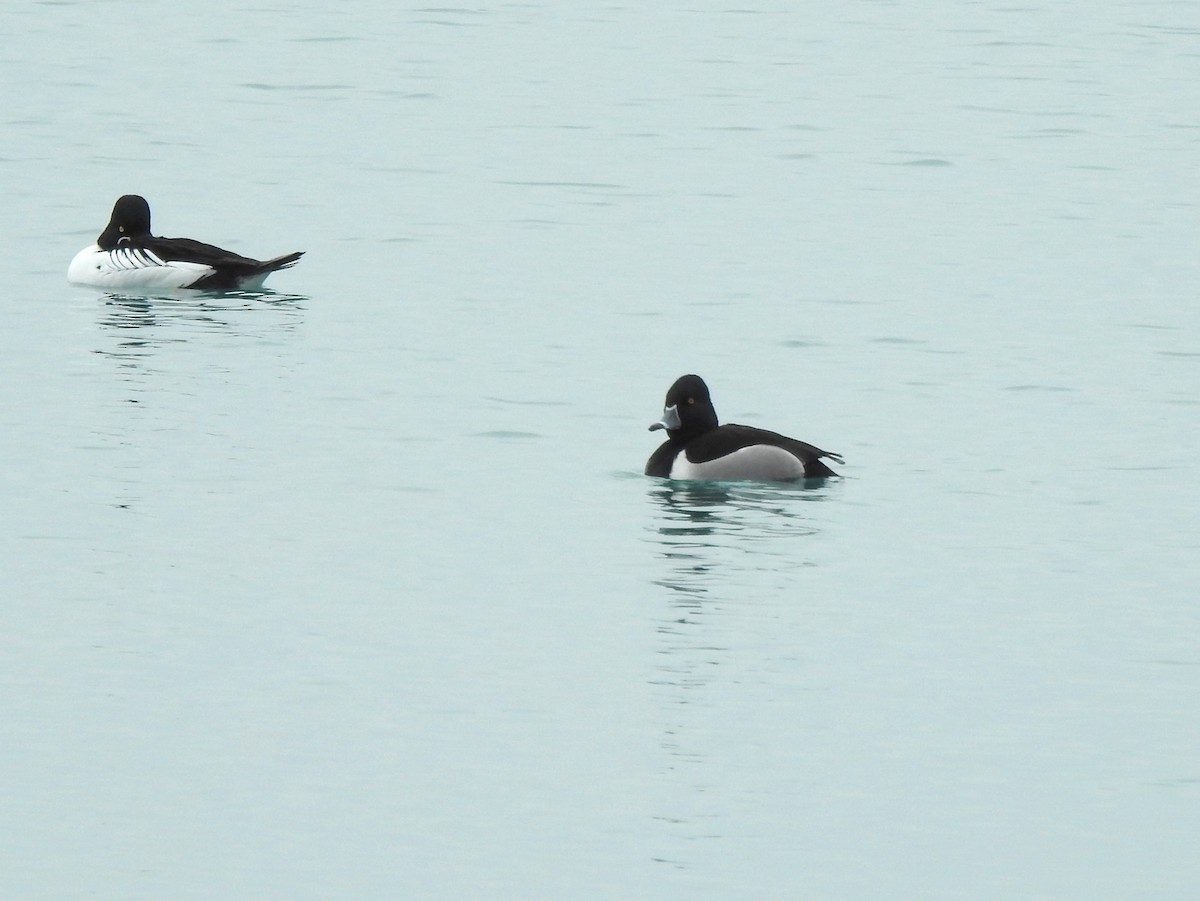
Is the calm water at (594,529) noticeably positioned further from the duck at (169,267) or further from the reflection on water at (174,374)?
the duck at (169,267)

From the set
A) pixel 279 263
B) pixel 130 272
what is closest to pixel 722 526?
pixel 279 263

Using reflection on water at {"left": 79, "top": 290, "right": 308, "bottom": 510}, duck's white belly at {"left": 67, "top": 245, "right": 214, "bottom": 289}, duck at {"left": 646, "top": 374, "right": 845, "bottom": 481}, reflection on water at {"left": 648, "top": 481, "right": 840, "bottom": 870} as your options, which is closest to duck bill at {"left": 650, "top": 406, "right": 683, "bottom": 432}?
duck at {"left": 646, "top": 374, "right": 845, "bottom": 481}

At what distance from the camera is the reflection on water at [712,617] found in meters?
9.49

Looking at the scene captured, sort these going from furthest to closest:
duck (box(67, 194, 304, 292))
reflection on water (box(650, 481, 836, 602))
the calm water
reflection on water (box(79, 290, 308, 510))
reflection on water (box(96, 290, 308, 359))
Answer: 1. duck (box(67, 194, 304, 292))
2. reflection on water (box(96, 290, 308, 359))
3. reflection on water (box(79, 290, 308, 510))
4. reflection on water (box(650, 481, 836, 602))
5. the calm water

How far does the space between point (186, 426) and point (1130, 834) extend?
8460mm

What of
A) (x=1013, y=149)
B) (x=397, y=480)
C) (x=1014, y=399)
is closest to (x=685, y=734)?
(x=397, y=480)

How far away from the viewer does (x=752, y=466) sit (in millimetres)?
14977

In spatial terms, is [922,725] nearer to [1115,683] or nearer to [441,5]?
[1115,683]

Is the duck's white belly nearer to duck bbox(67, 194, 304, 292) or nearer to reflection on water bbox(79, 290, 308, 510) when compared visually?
duck bbox(67, 194, 304, 292)

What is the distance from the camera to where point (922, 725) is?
1041 centimetres

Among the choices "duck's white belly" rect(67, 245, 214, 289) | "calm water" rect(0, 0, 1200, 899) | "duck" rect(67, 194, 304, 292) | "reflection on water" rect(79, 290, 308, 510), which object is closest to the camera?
"calm water" rect(0, 0, 1200, 899)

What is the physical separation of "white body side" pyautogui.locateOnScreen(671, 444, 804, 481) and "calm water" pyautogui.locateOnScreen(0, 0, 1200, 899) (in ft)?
0.42

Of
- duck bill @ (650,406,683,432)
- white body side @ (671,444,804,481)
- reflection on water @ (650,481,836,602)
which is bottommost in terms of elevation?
reflection on water @ (650,481,836,602)

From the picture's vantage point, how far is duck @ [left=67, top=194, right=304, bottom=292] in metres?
21.9
